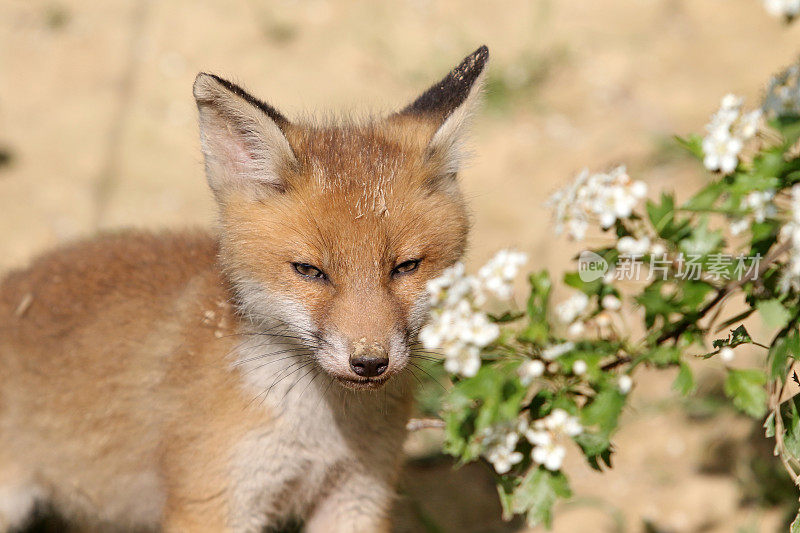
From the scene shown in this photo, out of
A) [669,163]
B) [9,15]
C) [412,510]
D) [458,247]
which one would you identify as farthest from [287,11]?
[458,247]

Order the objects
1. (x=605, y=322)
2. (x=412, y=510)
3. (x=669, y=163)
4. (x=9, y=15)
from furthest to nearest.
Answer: (x=9, y=15), (x=669, y=163), (x=412, y=510), (x=605, y=322)

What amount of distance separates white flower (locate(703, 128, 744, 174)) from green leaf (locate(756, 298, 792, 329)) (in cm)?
32

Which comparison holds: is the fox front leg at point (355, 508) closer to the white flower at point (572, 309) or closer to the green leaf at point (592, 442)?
the green leaf at point (592, 442)

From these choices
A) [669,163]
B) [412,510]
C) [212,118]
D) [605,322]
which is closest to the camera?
[605,322]

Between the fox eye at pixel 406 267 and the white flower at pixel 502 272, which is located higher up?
the white flower at pixel 502 272

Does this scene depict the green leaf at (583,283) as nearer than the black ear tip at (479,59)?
Yes

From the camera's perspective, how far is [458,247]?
9.02 feet

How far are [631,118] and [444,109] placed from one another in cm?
342

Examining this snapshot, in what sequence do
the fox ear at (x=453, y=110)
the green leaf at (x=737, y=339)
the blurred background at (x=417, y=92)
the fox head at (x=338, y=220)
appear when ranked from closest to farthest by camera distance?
the green leaf at (x=737, y=339)
the fox head at (x=338, y=220)
the fox ear at (x=453, y=110)
the blurred background at (x=417, y=92)

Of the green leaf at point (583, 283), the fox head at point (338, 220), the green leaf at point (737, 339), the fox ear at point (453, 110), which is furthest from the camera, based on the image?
the fox ear at point (453, 110)

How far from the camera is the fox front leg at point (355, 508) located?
3.14 m

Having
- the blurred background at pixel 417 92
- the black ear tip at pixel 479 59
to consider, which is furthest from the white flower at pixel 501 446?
the blurred background at pixel 417 92

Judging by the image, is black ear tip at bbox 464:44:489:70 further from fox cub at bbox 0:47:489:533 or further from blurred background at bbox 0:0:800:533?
blurred background at bbox 0:0:800:533

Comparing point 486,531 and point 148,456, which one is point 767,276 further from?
point 486,531
